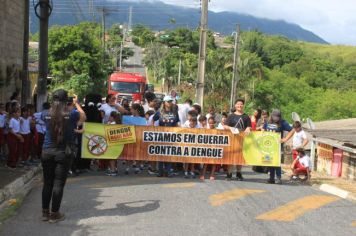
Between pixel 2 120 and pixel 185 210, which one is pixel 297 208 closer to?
pixel 185 210

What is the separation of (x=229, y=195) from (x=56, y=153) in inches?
149

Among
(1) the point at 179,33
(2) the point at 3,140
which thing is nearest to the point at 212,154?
(2) the point at 3,140

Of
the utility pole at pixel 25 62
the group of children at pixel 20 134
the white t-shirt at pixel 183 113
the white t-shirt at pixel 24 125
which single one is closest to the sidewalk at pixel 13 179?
the group of children at pixel 20 134

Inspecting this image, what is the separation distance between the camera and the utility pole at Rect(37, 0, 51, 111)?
1667 cm

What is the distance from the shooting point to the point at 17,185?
10.6 metres

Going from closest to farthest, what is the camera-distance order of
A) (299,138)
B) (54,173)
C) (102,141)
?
(54,173) < (102,141) < (299,138)

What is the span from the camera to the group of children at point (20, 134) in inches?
489

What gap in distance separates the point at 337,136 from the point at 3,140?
1253cm

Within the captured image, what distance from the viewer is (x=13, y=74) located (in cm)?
2091

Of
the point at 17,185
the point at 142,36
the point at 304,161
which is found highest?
the point at 142,36

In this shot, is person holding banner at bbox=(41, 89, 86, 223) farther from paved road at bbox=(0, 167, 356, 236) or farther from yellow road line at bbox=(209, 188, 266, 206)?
yellow road line at bbox=(209, 188, 266, 206)

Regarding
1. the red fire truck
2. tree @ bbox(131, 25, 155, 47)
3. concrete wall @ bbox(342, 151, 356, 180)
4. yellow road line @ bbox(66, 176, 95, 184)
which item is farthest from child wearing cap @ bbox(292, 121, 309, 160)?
tree @ bbox(131, 25, 155, 47)

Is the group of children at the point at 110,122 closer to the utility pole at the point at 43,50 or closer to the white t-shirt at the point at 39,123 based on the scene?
the white t-shirt at the point at 39,123

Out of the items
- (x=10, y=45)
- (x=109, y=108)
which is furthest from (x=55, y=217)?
(x=10, y=45)
